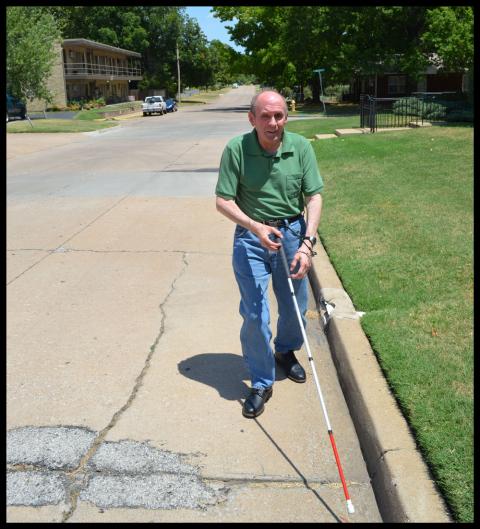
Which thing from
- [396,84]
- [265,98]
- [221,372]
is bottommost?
[221,372]

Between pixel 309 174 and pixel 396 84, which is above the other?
pixel 396 84

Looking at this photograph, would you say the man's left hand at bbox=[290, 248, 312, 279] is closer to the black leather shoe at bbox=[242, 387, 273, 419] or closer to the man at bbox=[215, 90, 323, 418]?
the man at bbox=[215, 90, 323, 418]

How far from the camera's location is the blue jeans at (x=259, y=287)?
4.05m

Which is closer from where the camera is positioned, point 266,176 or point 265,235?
point 265,235

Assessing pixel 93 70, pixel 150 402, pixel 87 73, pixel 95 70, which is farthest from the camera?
pixel 95 70

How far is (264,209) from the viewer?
13.3 ft

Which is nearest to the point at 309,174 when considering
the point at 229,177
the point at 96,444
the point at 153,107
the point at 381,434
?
the point at 229,177

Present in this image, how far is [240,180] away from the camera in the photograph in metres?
4.00

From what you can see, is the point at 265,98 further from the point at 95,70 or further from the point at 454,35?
the point at 95,70

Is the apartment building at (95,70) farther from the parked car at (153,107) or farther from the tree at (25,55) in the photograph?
the tree at (25,55)

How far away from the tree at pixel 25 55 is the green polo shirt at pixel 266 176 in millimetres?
35943

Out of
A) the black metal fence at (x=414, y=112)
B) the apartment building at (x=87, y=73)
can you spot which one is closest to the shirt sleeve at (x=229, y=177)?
the black metal fence at (x=414, y=112)

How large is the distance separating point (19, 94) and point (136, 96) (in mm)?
44149

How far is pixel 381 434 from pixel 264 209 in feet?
4.90
